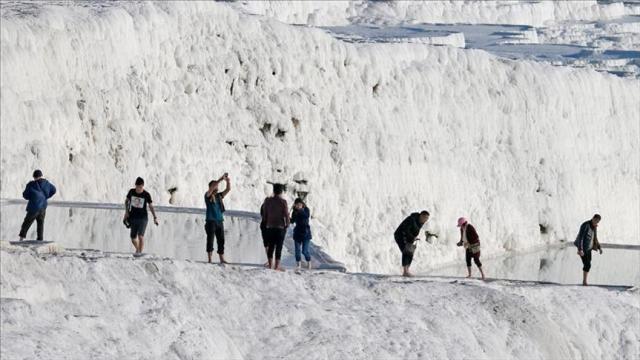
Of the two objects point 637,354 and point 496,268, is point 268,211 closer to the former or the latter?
point 637,354

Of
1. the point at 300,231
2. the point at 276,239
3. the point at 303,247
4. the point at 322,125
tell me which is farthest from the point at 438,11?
the point at 276,239

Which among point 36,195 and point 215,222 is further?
point 215,222

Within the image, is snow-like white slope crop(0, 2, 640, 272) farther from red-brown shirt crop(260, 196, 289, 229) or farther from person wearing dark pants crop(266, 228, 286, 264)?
red-brown shirt crop(260, 196, 289, 229)

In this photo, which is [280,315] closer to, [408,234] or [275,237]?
[275,237]

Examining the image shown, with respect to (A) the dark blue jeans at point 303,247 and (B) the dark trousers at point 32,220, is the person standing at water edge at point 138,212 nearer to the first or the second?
(B) the dark trousers at point 32,220

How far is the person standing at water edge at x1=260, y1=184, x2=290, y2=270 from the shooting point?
24.6 m

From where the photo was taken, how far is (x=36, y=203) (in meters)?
24.9

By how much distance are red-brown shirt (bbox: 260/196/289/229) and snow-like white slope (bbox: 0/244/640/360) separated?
0.70 meters

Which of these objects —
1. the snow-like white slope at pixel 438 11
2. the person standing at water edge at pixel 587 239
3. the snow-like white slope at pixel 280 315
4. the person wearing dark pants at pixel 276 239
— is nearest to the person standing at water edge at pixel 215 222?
the person wearing dark pants at pixel 276 239

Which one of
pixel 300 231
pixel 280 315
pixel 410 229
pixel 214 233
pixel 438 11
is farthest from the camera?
pixel 438 11

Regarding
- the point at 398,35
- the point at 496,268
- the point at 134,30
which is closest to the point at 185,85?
the point at 134,30

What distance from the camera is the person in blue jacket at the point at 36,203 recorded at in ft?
81.6

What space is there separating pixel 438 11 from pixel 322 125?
2016 inches

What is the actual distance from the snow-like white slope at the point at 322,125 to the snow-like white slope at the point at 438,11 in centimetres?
2504
